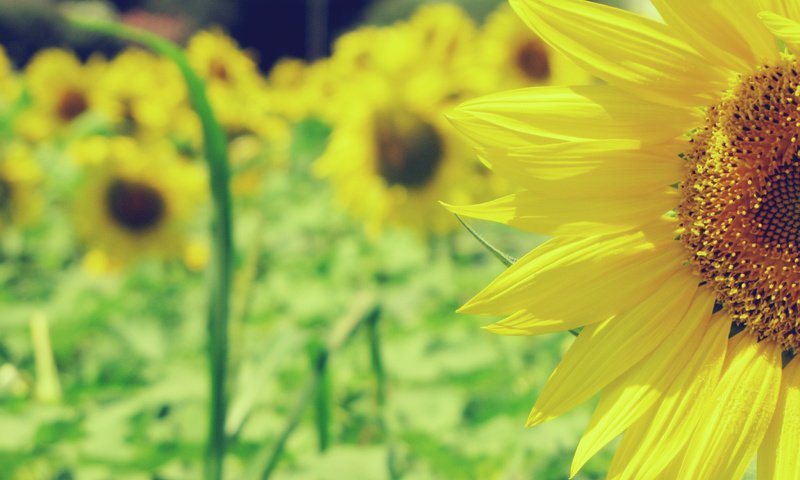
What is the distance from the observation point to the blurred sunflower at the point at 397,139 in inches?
92.0

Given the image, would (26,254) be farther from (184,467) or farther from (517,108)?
(517,108)

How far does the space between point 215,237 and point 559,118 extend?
20.8 inches

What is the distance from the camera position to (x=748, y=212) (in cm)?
77

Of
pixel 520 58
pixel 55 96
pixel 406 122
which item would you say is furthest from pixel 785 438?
pixel 55 96

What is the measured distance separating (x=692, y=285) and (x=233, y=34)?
12.7 metres

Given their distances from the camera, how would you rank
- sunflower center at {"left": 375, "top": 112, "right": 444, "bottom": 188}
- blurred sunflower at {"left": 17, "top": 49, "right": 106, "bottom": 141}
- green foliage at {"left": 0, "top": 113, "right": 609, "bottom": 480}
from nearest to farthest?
1. green foliage at {"left": 0, "top": 113, "right": 609, "bottom": 480}
2. sunflower center at {"left": 375, "top": 112, "right": 444, "bottom": 188}
3. blurred sunflower at {"left": 17, "top": 49, "right": 106, "bottom": 141}

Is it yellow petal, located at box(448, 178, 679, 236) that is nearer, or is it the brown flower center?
yellow petal, located at box(448, 178, 679, 236)

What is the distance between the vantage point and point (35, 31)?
10281 millimetres

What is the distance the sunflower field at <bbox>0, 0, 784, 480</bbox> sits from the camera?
0.72 metres

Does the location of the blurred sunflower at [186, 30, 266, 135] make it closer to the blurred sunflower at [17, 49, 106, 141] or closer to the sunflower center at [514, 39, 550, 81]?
the blurred sunflower at [17, 49, 106, 141]

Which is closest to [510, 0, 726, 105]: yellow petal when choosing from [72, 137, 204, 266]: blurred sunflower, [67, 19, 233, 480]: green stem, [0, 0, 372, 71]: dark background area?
[67, 19, 233, 480]: green stem

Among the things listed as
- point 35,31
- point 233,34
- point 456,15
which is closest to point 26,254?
point 456,15

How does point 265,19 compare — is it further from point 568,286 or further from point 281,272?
point 568,286

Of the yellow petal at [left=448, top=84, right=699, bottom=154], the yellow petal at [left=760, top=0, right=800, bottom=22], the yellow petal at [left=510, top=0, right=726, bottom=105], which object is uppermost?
the yellow petal at [left=760, top=0, right=800, bottom=22]
